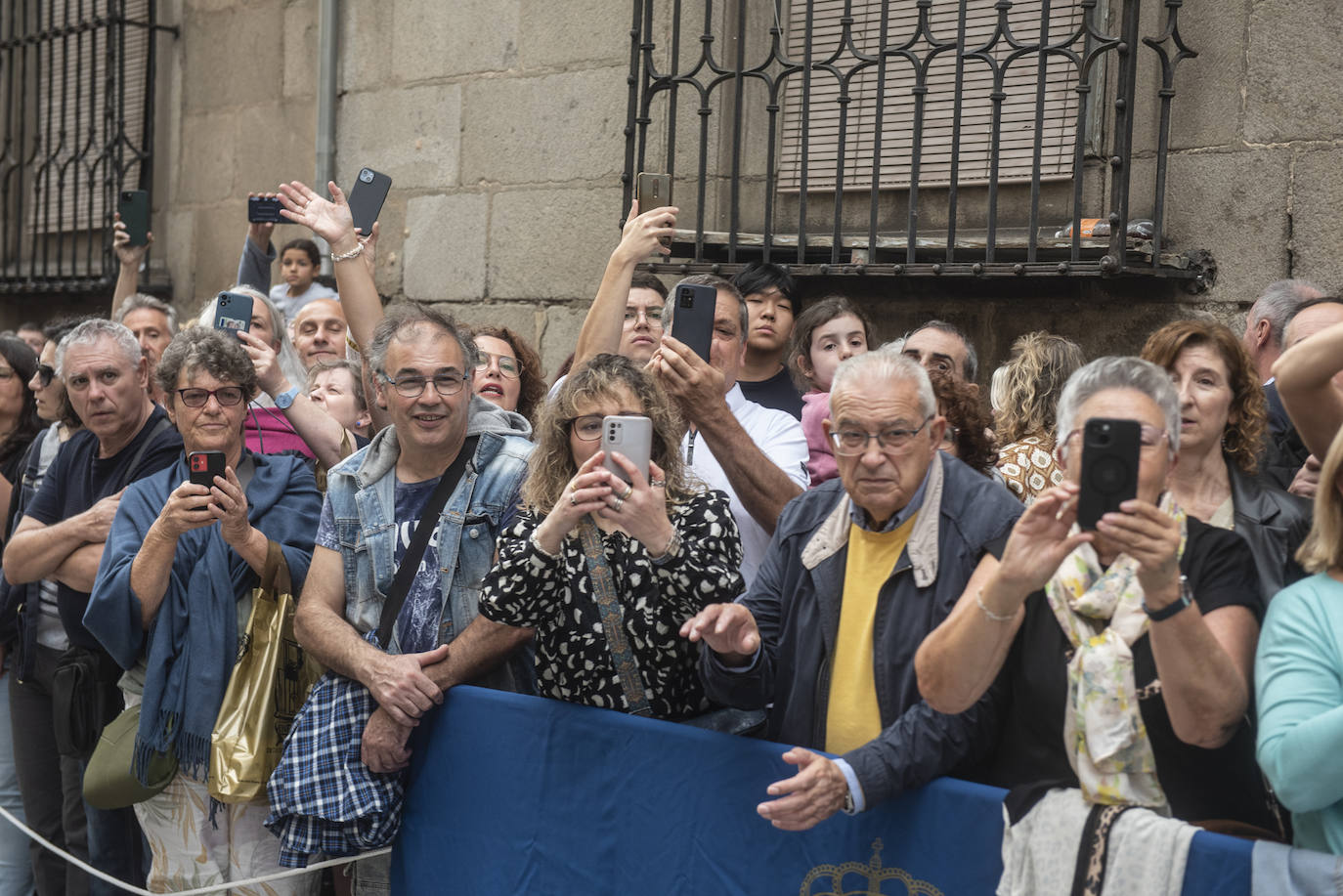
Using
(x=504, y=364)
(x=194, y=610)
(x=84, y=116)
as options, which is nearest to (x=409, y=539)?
(x=194, y=610)

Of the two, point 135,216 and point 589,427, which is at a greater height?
point 135,216

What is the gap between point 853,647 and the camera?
2850 millimetres

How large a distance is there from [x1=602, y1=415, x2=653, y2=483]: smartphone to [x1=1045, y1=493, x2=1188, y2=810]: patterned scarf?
95 centimetres

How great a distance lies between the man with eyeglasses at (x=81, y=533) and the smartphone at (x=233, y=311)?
11.0 inches

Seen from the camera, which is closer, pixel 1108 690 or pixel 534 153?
pixel 1108 690

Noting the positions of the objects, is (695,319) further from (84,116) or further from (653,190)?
(84,116)

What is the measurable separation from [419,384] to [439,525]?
37cm

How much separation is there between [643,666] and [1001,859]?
0.92 m

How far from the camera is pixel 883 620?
2.81 meters

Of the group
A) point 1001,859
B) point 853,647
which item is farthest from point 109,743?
point 1001,859

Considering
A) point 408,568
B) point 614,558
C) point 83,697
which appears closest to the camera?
point 614,558

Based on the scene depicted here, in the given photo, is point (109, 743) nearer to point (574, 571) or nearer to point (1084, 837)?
point (574, 571)

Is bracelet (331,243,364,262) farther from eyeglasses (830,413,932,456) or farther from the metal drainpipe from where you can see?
the metal drainpipe

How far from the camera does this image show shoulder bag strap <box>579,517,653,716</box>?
3.10m
